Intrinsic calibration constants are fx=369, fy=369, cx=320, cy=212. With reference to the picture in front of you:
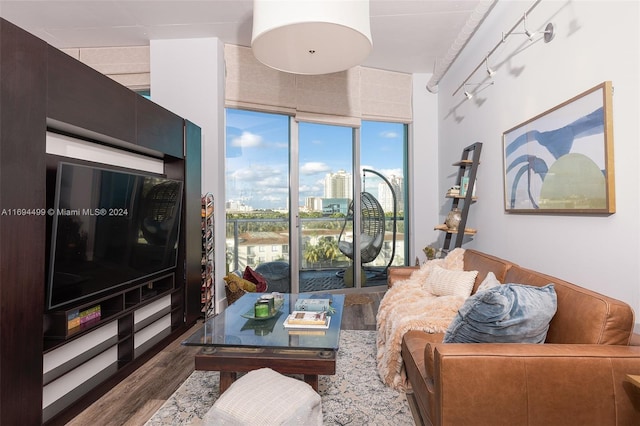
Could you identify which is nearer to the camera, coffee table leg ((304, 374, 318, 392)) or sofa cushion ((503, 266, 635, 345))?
sofa cushion ((503, 266, 635, 345))

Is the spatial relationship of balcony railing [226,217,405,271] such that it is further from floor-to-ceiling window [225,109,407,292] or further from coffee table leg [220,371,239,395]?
coffee table leg [220,371,239,395]

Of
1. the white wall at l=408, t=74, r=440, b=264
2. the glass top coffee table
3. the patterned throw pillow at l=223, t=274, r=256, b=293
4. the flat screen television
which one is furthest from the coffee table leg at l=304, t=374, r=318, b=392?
the white wall at l=408, t=74, r=440, b=264

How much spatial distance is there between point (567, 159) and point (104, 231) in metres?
3.00

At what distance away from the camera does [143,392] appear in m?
2.34

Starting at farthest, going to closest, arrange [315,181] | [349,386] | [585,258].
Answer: [315,181]
[349,386]
[585,258]

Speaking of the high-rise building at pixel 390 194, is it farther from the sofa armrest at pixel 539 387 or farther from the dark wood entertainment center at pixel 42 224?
the sofa armrest at pixel 539 387

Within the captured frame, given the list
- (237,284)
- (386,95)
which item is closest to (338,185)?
(386,95)

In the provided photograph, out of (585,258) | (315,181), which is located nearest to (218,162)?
(315,181)

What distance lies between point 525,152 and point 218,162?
9.68 ft

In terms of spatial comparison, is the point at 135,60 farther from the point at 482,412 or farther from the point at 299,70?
the point at 482,412

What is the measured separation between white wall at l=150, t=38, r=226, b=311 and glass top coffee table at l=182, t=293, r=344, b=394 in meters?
2.00

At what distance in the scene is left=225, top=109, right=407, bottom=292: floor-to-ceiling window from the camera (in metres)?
4.53

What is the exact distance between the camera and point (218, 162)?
404 centimetres

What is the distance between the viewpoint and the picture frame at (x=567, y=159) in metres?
2.00
